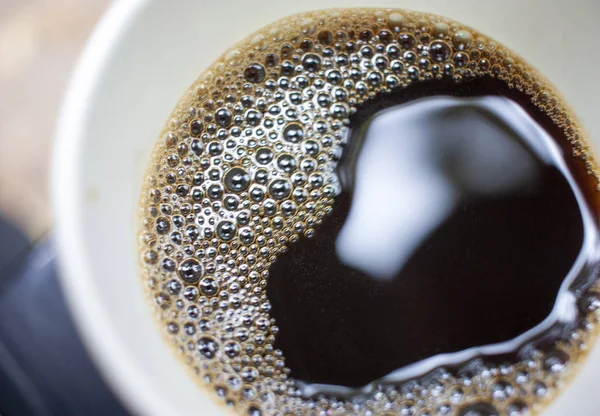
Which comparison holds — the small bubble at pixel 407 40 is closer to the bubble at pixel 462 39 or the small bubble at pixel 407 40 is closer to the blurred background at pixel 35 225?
the bubble at pixel 462 39

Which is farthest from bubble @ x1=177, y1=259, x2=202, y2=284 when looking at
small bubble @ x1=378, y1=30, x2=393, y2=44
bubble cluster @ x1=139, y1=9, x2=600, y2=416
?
small bubble @ x1=378, y1=30, x2=393, y2=44

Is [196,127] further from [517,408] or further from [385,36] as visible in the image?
[517,408]

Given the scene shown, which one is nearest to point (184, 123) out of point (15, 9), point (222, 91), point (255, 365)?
point (222, 91)

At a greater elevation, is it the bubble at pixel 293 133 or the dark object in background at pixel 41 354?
the bubble at pixel 293 133

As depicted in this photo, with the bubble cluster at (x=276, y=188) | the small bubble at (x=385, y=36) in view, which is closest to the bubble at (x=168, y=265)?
the bubble cluster at (x=276, y=188)

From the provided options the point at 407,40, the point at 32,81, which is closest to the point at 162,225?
the point at 407,40

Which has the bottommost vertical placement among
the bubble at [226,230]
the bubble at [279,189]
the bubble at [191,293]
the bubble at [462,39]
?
the bubble at [191,293]
